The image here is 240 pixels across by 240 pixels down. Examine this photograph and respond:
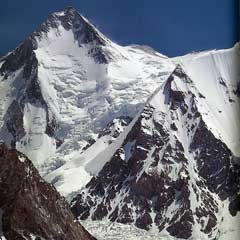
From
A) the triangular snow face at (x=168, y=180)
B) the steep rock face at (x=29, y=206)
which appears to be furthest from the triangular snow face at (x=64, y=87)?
the triangular snow face at (x=168, y=180)

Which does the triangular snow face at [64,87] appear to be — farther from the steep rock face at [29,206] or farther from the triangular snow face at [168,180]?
the triangular snow face at [168,180]

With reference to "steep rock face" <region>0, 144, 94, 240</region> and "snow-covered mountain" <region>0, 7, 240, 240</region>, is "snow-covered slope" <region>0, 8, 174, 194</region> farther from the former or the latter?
"steep rock face" <region>0, 144, 94, 240</region>

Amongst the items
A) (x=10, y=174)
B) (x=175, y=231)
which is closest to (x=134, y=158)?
(x=175, y=231)

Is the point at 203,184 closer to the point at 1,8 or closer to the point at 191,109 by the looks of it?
the point at 191,109

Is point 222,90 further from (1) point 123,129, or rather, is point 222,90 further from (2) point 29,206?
(2) point 29,206

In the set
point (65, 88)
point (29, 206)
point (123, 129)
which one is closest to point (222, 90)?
point (123, 129)

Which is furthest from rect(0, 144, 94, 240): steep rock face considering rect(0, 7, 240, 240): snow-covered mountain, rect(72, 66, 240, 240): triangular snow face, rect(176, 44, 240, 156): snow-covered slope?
rect(176, 44, 240, 156): snow-covered slope
